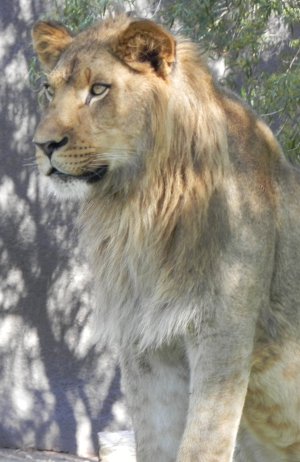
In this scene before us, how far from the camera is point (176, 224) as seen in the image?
15.0 feet

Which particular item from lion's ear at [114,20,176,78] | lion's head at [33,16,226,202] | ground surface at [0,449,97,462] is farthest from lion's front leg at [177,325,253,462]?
ground surface at [0,449,97,462]

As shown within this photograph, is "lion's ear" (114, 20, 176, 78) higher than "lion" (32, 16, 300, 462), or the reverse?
"lion's ear" (114, 20, 176, 78)

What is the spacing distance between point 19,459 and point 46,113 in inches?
202

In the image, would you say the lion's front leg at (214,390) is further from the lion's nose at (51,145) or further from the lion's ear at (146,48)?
the lion's ear at (146,48)

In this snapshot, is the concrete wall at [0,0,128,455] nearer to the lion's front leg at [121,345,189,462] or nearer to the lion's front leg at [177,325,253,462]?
the lion's front leg at [121,345,189,462]

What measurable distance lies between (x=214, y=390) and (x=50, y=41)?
148 centimetres

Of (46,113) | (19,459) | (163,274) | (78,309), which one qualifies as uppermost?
(46,113)

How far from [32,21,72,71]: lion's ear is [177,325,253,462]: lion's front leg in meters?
1.21

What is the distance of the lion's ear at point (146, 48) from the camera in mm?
4324

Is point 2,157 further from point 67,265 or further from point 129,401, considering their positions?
point 129,401

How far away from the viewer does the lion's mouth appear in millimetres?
4305

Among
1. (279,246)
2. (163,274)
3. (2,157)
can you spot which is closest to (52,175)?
(163,274)

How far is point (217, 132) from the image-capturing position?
14.9ft

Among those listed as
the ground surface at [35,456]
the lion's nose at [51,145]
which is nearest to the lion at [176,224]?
the lion's nose at [51,145]
